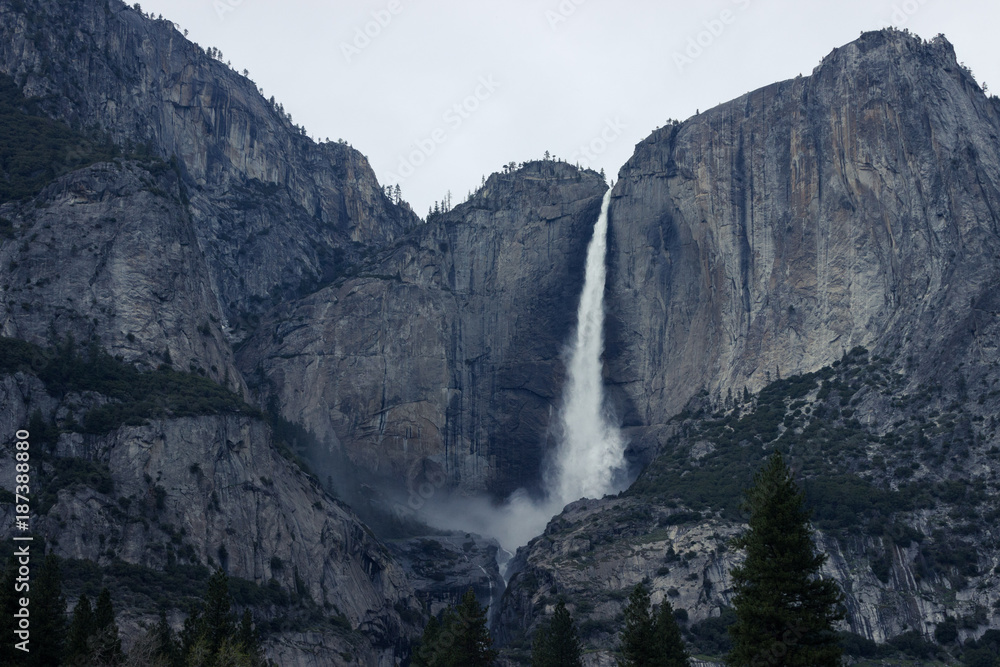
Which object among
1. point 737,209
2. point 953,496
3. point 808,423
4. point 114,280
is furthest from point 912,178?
point 114,280

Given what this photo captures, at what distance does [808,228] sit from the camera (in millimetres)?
123062

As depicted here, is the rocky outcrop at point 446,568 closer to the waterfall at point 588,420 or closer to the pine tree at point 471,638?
the waterfall at point 588,420

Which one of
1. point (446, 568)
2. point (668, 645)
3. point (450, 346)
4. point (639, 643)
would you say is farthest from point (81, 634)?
point (450, 346)

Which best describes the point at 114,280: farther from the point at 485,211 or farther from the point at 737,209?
the point at 737,209

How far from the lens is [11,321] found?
328 ft

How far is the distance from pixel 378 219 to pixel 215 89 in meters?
35.3

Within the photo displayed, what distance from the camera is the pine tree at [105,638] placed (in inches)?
2252

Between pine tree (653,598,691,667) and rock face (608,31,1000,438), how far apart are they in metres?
53.7

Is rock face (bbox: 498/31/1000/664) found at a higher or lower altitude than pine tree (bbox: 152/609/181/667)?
higher

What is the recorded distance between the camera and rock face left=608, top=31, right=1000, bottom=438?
112 metres

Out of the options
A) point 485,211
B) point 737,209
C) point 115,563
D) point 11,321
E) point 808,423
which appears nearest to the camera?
point 115,563

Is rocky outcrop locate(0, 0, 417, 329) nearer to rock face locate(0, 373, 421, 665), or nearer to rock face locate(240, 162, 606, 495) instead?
rock face locate(240, 162, 606, 495)

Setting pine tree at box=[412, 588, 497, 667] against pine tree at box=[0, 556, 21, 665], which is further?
pine tree at box=[412, 588, 497, 667]

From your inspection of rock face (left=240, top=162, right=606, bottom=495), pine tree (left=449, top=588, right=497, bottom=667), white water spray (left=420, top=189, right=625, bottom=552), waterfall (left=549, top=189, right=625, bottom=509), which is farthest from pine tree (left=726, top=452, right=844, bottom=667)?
rock face (left=240, top=162, right=606, bottom=495)
